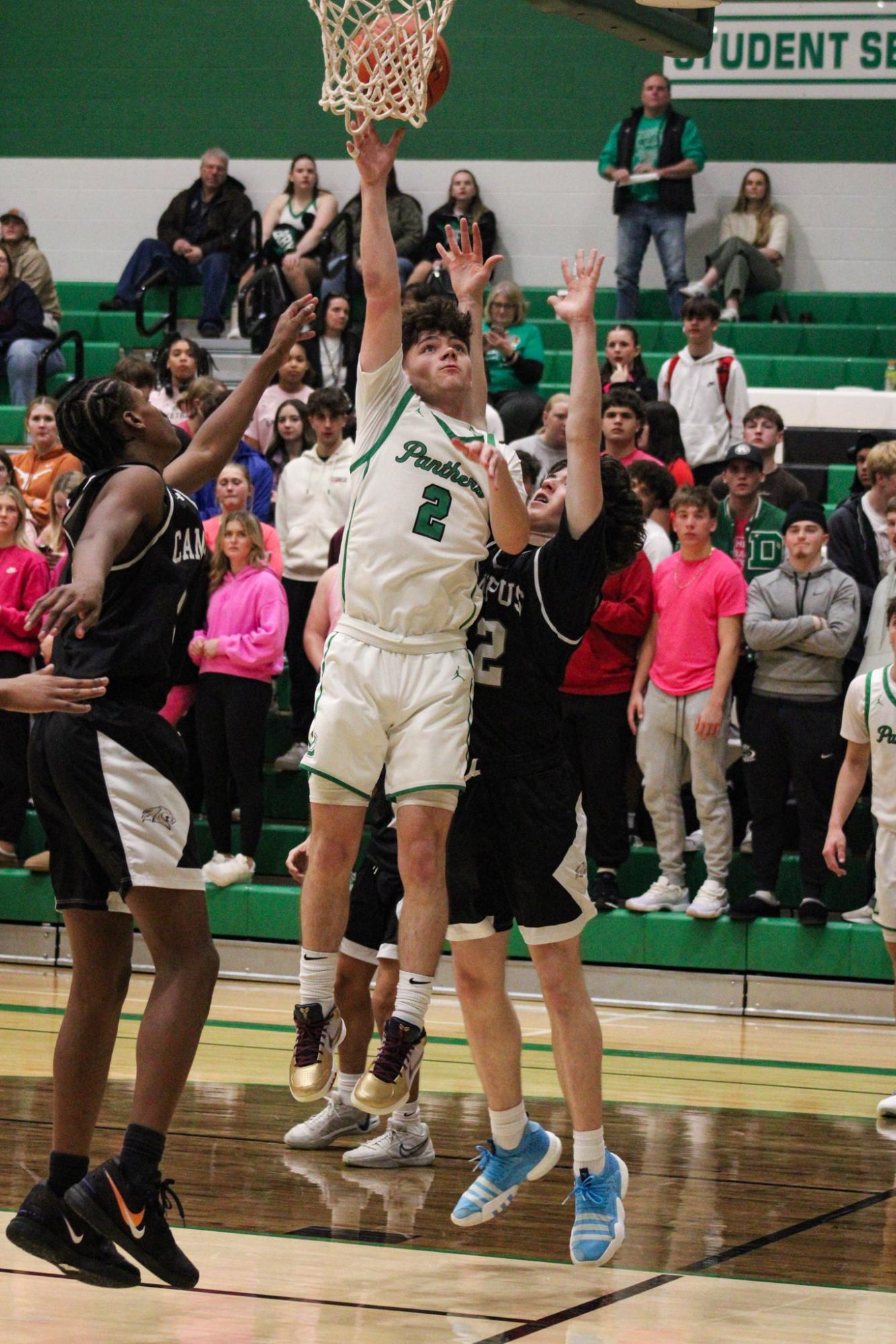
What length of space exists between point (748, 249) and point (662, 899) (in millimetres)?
7284

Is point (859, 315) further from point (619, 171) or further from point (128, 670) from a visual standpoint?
point (128, 670)

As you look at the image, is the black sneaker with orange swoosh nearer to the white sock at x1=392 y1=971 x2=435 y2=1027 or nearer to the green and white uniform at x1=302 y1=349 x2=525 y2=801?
the white sock at x1=392 y1=971 x2=435 y2=1027

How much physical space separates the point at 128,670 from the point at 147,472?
45cm

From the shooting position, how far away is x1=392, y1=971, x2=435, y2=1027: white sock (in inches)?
166

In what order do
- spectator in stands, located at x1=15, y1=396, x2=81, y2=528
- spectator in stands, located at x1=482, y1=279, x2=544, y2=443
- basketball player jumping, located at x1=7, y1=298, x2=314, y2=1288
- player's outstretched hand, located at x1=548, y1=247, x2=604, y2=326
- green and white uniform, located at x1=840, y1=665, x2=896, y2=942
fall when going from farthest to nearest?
spectator in stands, located at x1=482, y1=279, x2=544, y2=443 < spectator in stands, located at x1=15, y1=396, x2=81, y2=528 < green and white uniform, located at x1=840, y1=665, x2=896, y2=942 < player's outstretched hand, located at x1=548, y1=247, x2=604, y2=326 < basketball player jumping, located at x1=7, y1=298, x2=314, y2=1288

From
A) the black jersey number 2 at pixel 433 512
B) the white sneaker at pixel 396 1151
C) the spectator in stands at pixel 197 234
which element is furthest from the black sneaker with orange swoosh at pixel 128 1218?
the spectator in stands at pixel 197 234

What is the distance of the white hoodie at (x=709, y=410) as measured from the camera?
1002 cm

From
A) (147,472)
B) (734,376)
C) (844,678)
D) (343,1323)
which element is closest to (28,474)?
(734,376)

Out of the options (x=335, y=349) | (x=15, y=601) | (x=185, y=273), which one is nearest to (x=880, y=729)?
(x=15, y=601)

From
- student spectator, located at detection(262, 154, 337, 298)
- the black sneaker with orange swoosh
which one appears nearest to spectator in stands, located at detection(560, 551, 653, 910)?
the black sneaker with orange swoosh

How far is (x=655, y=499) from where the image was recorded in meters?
8.45

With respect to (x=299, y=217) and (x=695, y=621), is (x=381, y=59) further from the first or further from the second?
(x=299, y=217)

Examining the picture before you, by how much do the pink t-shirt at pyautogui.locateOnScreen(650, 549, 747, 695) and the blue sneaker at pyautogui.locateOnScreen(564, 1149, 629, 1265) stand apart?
386cm

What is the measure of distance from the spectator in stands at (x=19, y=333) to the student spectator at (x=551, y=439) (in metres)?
5.38
